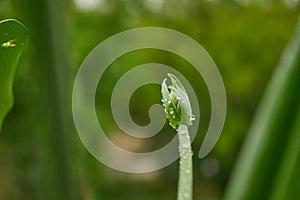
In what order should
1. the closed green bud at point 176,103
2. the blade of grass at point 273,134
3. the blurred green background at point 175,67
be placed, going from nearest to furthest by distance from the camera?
the closed green bud at point 176,103 < the blade of grass at point 273,134 < the blurred green background at point 175,67

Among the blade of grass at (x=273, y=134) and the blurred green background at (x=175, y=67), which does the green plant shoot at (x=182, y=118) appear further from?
the blurred green background at (x=175, y=67)

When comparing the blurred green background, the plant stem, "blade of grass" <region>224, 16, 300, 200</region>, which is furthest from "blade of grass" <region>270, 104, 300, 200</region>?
the blurred green background

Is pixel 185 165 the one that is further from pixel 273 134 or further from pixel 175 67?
pixel 175 67

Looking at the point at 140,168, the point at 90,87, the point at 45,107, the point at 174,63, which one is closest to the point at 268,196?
the point at 45,107

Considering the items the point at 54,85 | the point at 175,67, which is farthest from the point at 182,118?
the point at 175,67

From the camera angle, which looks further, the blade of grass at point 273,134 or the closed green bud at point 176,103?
the blade of grass at point 273,134

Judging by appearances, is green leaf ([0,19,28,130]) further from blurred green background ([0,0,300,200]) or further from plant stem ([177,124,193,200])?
blurred green background ([0,0,300,200])

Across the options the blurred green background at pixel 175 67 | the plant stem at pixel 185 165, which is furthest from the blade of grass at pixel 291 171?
the blurred green background at pixel 175 67
